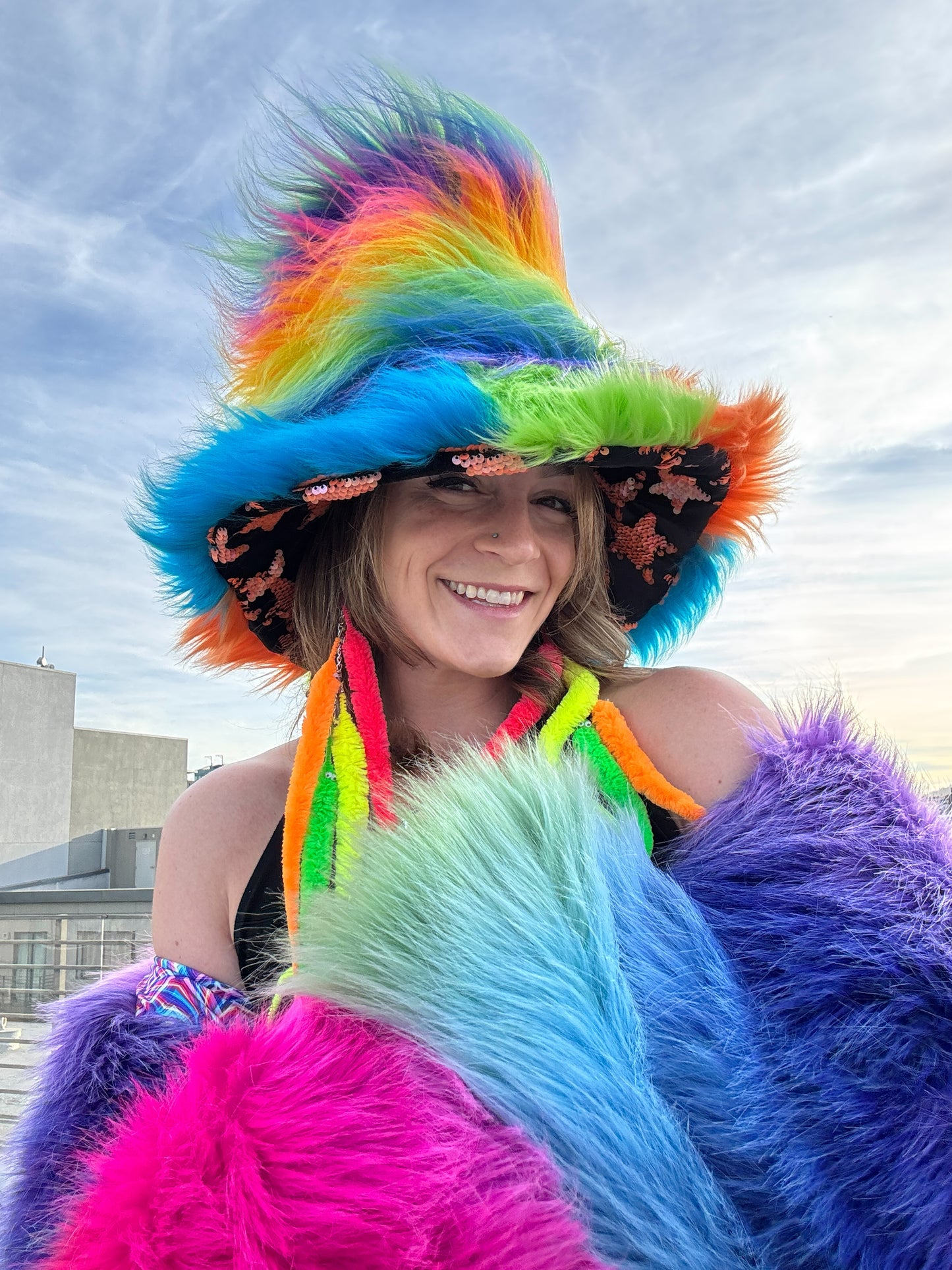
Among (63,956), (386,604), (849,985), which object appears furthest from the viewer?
(63,956)

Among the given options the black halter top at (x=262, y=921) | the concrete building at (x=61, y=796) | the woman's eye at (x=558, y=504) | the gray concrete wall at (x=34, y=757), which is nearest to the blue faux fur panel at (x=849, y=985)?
the woman's eye at (x=558, y=504)

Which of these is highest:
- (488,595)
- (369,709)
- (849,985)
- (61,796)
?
(61,796)

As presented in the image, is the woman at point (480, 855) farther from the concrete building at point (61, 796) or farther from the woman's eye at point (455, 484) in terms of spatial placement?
the concrete building at point (61, 796)

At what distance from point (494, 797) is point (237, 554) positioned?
78 cm

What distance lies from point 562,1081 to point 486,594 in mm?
754

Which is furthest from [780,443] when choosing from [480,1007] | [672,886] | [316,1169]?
[316,1169]

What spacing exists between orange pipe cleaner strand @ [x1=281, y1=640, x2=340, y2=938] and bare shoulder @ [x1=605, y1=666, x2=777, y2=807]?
46cm

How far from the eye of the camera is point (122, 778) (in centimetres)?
2255

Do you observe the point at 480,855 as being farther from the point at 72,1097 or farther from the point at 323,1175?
the point at 72,1097

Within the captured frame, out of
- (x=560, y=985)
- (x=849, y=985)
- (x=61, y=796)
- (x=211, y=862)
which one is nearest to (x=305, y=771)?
(x=211, y=862)

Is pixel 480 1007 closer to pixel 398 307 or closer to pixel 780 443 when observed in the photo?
pixel 398 307

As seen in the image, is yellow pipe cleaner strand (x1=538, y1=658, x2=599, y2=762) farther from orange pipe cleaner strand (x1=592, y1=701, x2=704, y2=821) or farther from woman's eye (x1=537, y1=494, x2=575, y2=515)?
woman's eye (x1=537, y1=494, x2=575, y2=515)

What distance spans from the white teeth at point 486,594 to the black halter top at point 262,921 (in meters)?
0.48

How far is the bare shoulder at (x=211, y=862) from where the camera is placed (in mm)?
1467
